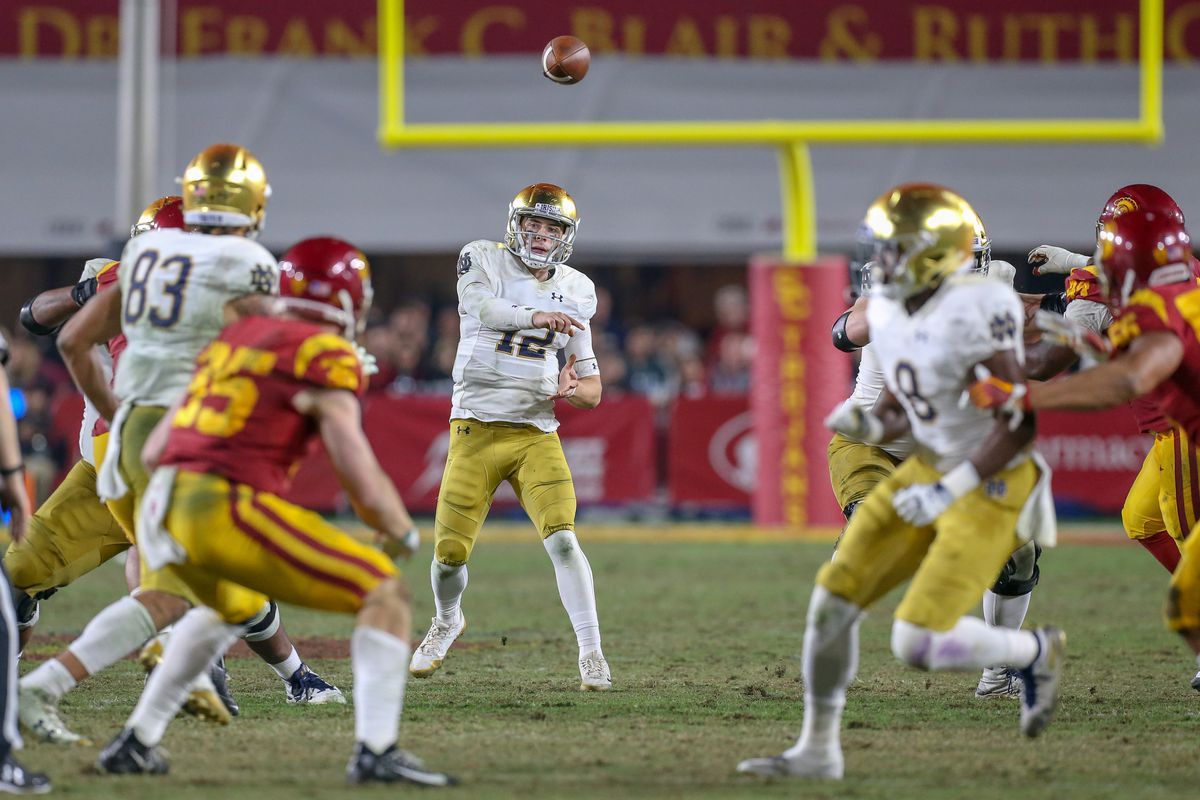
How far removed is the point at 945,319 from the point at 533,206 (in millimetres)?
2612

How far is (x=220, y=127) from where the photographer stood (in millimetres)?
15914

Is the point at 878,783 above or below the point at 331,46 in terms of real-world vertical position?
below

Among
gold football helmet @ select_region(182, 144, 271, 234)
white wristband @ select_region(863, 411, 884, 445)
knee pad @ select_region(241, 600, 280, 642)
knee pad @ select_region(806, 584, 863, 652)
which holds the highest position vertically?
gold football helmet @ select_region(182, 144, 271, 234)

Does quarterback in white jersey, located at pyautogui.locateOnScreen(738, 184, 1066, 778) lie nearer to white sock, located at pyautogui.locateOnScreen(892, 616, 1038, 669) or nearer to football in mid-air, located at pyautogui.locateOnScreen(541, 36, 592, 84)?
white sock, located at pyautogui.locateOnScreen(892, 616, 1038, 669)

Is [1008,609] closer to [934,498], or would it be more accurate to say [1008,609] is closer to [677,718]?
[677,718]

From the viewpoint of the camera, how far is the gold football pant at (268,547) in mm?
4375

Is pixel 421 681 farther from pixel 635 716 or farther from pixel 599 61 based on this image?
pixel 599 61

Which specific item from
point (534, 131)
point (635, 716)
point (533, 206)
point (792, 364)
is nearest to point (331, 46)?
point (534, 131)

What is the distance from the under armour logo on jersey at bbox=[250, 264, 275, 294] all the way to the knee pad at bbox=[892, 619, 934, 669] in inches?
85.1

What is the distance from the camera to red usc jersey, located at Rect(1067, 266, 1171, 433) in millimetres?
6273

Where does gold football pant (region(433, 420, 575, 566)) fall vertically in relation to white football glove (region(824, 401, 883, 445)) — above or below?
below

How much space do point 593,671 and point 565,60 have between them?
3.17 m

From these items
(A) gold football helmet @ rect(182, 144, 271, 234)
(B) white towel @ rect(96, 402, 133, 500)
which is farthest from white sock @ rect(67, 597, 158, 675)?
(A) gold football helmet @ rect(182, 144, 271, 234)

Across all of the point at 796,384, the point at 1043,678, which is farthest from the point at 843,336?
the point at 796,384
